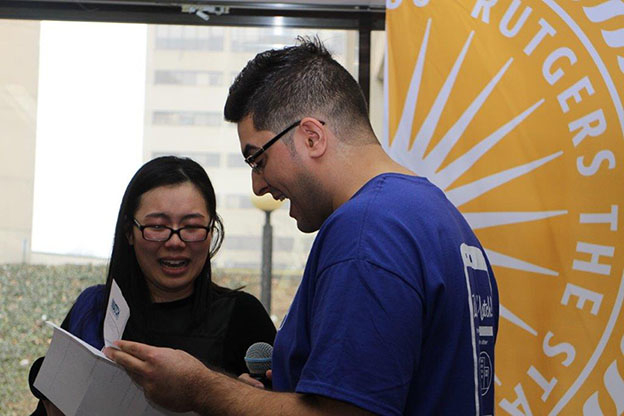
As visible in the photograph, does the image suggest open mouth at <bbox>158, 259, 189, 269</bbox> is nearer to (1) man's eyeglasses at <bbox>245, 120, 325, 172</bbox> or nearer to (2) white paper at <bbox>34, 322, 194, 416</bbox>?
(2) white paper at <bbox>34, 322, 194, 416</bbox>

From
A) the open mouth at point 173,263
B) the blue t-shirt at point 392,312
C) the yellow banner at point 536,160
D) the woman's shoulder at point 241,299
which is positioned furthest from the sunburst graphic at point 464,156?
the blue t-shirt at point 392,312

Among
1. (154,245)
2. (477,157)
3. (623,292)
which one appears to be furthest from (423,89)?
(154,245)

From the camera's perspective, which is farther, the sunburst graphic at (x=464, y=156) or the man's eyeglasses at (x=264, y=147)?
the sunburst graphic at (x=464, y=156)

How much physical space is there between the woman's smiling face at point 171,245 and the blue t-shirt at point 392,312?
86cm

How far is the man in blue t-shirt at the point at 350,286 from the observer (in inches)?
44.2

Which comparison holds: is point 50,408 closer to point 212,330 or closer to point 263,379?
point 212,330

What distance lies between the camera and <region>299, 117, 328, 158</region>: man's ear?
1358mm

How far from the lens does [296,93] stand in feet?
4.67

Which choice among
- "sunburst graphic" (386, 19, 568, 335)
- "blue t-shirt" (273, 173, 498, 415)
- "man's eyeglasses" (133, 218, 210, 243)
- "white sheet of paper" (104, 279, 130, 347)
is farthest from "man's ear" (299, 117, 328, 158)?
"sunburst graphic" (386, 19, 568, 335)

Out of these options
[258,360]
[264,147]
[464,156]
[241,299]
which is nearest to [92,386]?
[258,360]

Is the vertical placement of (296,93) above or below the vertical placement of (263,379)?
above

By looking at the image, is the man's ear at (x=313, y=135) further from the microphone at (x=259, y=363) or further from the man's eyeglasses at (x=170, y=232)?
the man's eyeglasses at (x=170, y=232)

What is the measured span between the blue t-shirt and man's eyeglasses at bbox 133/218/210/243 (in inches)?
33.8

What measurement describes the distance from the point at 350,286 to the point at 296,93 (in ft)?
1.43
